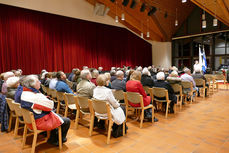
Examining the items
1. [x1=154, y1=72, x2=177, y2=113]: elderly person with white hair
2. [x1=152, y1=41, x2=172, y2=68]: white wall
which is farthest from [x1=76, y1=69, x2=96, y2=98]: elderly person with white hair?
[x1=152, y1=41, x2=172, y2=68]: white wall

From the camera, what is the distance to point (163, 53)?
14875 mm

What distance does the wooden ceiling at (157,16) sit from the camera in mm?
10852

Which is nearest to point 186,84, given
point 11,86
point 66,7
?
point 11,86

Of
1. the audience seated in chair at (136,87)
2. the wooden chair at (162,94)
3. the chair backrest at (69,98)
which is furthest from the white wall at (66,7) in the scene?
the wooden chair at (162,94)

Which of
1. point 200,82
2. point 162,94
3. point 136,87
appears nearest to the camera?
point 136,87

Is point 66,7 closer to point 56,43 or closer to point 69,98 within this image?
point 56,43

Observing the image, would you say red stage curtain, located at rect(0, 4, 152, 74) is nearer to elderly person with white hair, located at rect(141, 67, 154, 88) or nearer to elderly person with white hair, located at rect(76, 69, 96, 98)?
elderly person with white hair, located at rect(76, 69, 96, 98)

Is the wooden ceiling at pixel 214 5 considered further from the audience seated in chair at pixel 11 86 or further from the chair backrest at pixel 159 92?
the audience seated in chair at pixel 11 86

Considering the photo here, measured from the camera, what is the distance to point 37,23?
31.0 ft

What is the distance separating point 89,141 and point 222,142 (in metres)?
2.41

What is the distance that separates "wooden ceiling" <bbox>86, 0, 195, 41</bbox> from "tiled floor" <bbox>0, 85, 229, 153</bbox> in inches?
318

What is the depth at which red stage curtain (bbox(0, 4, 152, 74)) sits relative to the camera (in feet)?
27.9

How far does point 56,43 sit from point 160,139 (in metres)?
9.09

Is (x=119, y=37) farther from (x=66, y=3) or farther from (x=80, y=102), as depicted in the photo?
(x=80, y=102)
